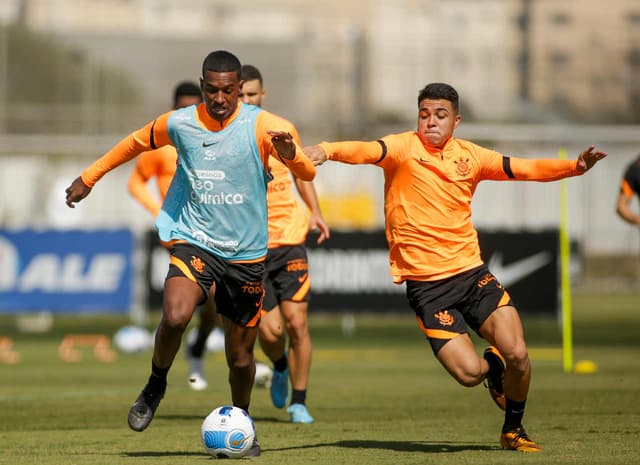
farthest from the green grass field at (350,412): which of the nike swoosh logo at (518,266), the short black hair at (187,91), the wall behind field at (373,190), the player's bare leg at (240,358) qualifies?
the wall behind field at (373,190)

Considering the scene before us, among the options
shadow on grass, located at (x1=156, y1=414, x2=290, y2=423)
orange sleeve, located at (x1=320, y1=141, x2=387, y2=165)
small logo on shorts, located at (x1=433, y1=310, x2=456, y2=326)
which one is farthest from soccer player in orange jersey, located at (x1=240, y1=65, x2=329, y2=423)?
small logo on shorts, located at (x1=433, y1=310, x2=456, y2=326)

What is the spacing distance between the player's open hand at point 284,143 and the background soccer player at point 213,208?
0.89 feet

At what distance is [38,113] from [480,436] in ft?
85.1

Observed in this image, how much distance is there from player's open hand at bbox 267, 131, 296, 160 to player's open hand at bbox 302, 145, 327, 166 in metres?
0.22

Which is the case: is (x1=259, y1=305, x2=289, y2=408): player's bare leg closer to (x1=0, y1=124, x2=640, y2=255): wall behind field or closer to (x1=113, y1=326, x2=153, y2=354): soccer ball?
(x1=113, y1=326, x2=153, y2=354): soccer ball

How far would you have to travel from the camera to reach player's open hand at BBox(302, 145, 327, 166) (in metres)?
8.01

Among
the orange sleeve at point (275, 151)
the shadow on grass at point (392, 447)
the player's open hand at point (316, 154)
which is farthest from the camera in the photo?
the shadow on grass at point (392, 447)

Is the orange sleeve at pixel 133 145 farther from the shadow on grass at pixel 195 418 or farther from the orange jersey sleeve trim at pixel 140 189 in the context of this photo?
the orange jersey sleeve trim at pixel 140 189

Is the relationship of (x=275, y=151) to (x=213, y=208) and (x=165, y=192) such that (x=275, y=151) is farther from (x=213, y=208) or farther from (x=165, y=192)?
(x=165, y=192)

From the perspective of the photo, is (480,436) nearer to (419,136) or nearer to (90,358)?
(419,136)

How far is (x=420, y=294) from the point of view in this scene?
862 centimetres

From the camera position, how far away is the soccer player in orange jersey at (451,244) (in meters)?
8.41

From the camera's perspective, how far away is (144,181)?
42.5 ft

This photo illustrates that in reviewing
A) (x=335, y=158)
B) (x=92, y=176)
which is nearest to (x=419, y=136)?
(x=335, y=158)
